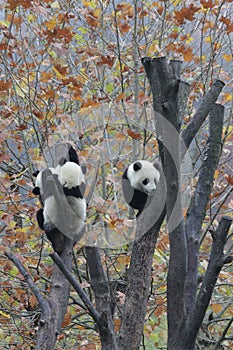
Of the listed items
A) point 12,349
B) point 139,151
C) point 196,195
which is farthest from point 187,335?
point 12,349

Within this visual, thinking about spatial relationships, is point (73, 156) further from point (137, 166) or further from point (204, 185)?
point (204, 185)

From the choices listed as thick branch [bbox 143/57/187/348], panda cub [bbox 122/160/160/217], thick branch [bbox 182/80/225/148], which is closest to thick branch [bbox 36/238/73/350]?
thick branch [bbox 143/57/187/348]

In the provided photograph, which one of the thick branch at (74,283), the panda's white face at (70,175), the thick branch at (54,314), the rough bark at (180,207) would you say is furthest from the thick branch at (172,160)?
the panda's white face at (70,175)

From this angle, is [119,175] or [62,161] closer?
[62,161]

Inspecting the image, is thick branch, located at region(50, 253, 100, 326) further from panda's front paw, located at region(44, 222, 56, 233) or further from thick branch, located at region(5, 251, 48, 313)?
panda's front paw, located at region(44, 222, 56, 233)

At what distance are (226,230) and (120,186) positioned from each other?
274 cm

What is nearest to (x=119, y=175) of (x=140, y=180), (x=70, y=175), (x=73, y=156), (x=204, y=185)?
(x=140, y=180)

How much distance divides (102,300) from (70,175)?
1340mm

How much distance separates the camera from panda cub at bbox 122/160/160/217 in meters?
4.44

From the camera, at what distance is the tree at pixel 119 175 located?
261cm

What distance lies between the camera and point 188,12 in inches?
161

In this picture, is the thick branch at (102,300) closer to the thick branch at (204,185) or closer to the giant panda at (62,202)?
the thick branch at (204,185)

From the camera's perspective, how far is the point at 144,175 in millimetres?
4473

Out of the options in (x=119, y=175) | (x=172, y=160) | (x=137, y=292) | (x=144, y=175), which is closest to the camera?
(x=172, y=160)
